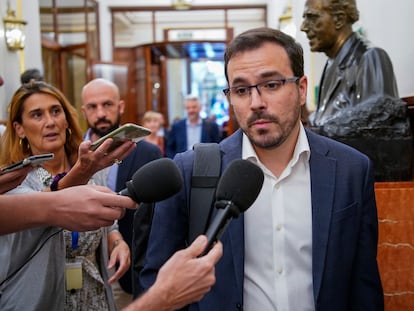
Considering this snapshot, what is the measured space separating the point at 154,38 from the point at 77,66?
3.19 metres

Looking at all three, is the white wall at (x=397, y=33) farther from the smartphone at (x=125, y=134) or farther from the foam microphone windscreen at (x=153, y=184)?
the foam microphone windscreen at (x=153, y=184)

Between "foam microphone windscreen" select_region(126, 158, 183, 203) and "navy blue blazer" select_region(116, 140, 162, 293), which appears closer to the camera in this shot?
"foam microphone windscreen" select_region(126, 158, 183, 203)

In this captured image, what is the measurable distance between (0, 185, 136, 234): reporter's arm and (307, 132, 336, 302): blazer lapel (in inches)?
28.7

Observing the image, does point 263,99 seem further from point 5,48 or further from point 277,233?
point 5,48

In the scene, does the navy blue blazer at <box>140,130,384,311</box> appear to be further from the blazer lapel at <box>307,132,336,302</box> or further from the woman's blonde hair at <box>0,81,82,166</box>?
the woman's blonde hair at <box>0,81,82,166</box>

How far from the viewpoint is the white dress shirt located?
5.41 feet

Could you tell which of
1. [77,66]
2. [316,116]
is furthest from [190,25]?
[316,116]

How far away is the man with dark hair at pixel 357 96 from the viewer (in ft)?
9.09

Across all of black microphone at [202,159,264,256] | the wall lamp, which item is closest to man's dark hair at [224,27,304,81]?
black microphone at [202,159,264,256]

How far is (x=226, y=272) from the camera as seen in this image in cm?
163

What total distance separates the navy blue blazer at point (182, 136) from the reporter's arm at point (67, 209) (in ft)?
16.7

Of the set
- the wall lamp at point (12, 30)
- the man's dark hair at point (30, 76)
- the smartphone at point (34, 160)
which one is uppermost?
the wall lamp at point (12, 30)

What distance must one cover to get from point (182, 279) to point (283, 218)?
69 cm

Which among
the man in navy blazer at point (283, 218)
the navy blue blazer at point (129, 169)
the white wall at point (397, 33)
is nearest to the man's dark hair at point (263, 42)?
the man in navy blazer at point (283, 218)
